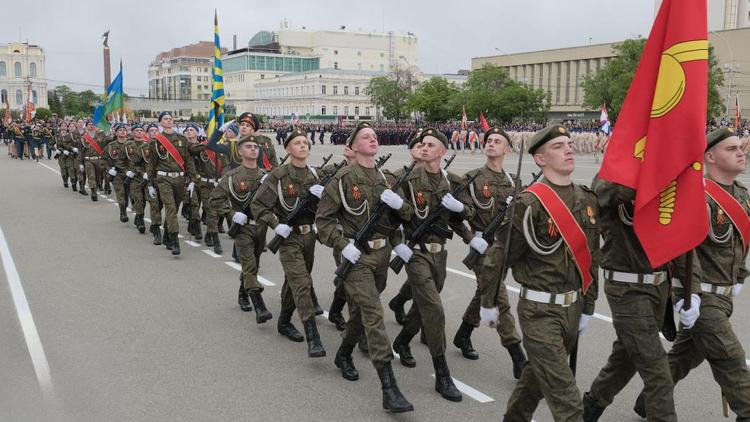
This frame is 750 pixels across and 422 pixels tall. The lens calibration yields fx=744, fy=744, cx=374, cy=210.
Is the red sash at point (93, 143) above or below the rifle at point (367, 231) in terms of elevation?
above

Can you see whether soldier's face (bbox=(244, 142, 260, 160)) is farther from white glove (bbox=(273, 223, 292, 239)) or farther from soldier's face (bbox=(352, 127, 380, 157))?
soldier's face (bbox=(352, 127, 380, 157))

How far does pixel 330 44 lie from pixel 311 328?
6125 inches

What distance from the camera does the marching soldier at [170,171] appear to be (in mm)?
11656

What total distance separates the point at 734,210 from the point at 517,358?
2.12 metres

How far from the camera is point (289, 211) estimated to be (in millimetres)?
7176

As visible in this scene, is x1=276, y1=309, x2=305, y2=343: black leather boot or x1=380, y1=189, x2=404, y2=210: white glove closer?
x1=380, y1=189, x2=404, y2=210: white glove

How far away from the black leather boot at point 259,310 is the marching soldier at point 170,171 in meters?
4.13

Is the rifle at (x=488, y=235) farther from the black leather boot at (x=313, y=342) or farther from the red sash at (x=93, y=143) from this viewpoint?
the red sash at (x=93, y=143)

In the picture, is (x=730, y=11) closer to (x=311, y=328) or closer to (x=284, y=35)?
(x=284, y=35)

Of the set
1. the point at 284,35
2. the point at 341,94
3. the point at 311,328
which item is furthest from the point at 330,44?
the point at 311,328

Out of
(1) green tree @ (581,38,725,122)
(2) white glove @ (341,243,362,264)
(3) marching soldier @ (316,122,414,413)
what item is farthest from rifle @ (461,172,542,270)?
(1) green tree @ (581,38,725,122)

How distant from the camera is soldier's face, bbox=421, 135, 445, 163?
20.5 feet

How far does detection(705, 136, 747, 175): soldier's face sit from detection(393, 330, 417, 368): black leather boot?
2.80 metres

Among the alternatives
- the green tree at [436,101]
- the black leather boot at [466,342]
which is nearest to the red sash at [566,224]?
the black leather boot at [466,342]
